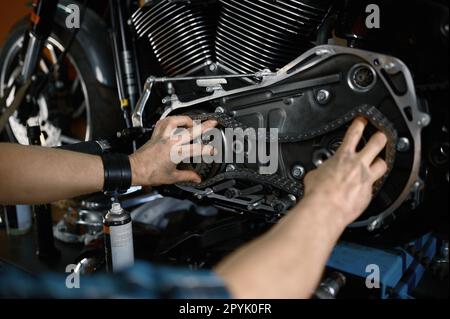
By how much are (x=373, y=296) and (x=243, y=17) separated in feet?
2.30

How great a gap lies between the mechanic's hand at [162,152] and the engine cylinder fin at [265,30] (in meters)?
0.19

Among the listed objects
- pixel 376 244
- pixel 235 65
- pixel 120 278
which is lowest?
pixel 376 244

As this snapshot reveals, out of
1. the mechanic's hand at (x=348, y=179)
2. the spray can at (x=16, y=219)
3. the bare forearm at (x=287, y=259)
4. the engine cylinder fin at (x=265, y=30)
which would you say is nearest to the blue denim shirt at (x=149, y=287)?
the bare forearm at (x=287, y=259)

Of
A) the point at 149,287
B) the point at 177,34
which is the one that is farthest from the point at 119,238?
the point at 177,34

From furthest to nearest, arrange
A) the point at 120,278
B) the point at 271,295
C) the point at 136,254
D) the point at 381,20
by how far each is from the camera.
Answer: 1. the point at 136,254
2. the point at 381,20
3. the point at 120,278
4. the point at 271,295

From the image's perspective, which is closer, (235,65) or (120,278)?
(120,278)

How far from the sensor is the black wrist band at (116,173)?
1.02 meters

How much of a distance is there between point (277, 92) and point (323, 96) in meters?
0.11

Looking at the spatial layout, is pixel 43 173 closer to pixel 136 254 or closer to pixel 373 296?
pixel 136 254

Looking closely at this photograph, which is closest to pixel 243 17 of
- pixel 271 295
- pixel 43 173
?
pixel 43 173

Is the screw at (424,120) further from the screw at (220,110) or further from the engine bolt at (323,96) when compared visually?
the screw at (220,110)

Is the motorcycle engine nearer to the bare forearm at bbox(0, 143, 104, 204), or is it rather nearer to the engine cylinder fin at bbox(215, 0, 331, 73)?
the engine cylinder fin at bbox(215, 0, 331, 73)

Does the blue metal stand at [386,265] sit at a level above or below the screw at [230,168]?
below

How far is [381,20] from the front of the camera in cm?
91
